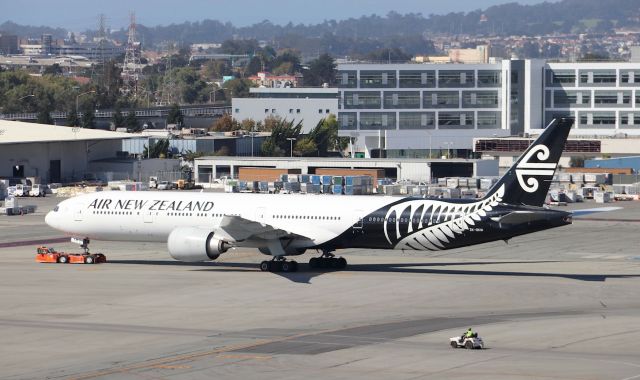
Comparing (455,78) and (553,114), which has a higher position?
(455,78)

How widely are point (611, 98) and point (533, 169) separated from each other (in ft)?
345

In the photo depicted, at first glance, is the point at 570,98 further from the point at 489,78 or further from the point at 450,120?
the point at 450,120

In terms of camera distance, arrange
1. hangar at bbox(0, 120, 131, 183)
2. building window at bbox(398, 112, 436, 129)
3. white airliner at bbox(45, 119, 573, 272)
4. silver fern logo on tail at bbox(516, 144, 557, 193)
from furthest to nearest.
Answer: building window at bbox(398, 112, 436, 129) < hangar at bbox(0, 120, 131, 183) < white airliner at bbox(45, 119, 573, 272) < silver fern logo on tail at bbox(516, 144, 557, 193)

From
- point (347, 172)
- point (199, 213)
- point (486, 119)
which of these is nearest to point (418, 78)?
point (486, 119)

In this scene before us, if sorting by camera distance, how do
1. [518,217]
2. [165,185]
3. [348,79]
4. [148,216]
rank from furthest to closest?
1. [348,79]
2. [165,185]
3. [148,216]
4. [518,217]

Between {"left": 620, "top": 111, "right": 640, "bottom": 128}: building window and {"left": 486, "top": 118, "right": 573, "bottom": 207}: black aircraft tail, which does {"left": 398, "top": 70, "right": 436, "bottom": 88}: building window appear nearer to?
{"left": 620, "top": 111, "right": 640, "bottom": 128}: building window

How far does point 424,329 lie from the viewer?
43.2 m

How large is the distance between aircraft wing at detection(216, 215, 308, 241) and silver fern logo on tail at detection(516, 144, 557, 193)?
11.1 metres

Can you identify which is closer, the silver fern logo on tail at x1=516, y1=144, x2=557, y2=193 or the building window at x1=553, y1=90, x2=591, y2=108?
the silver fern logo on tail at x1=516, y1=144, x2=557, y2=193

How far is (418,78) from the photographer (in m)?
154

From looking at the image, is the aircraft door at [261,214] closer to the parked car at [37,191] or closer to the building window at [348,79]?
the parked car at [37,191]

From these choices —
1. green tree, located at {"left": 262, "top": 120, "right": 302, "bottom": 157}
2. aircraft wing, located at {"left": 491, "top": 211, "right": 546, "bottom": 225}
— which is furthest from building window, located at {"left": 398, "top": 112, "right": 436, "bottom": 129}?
aircraft wing, located at {"left": 491, "top": 211, "right": 546, "bottom": 225}

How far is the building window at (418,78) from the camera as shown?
15375cm

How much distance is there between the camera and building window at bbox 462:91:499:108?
155 meters
